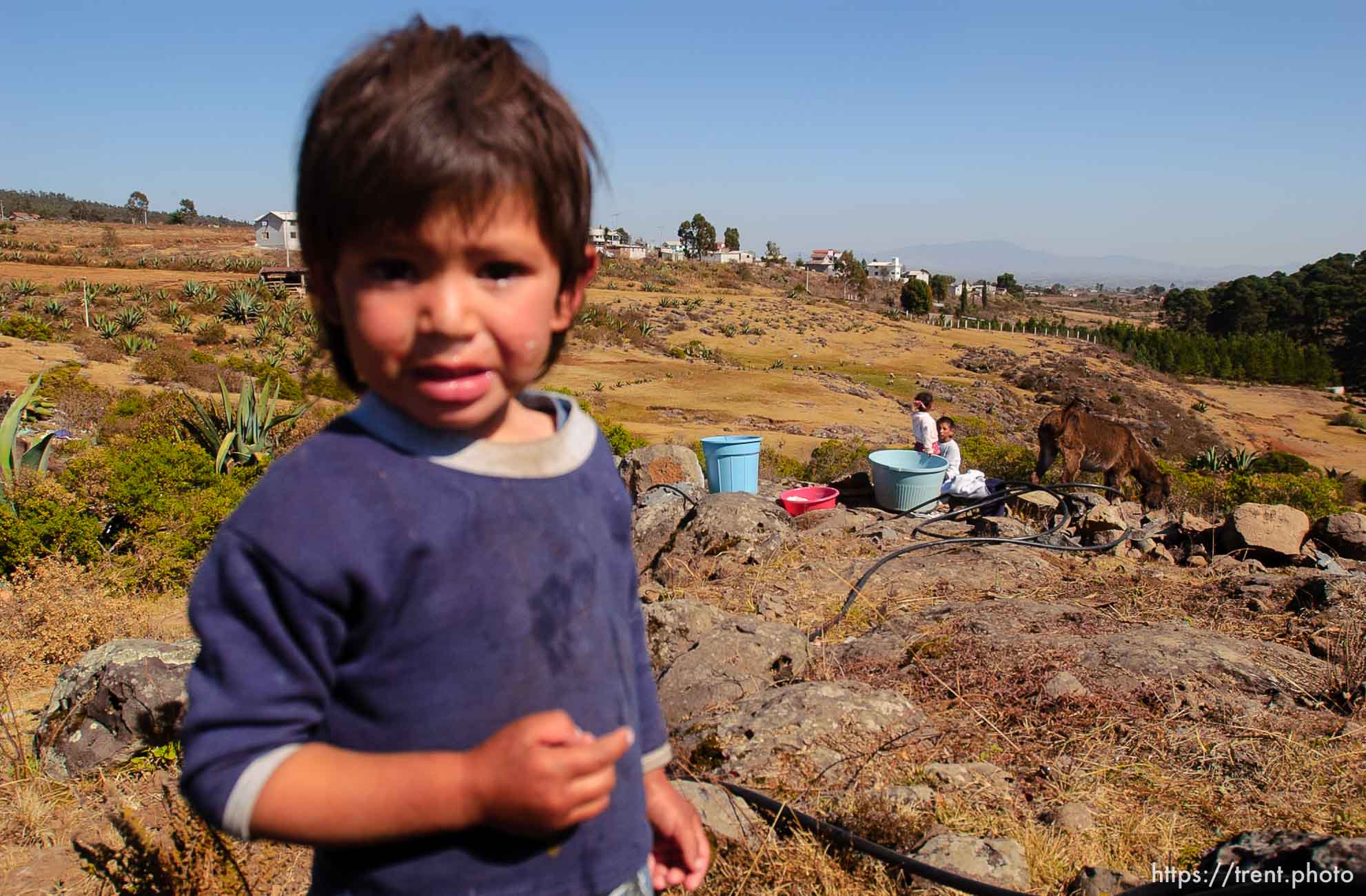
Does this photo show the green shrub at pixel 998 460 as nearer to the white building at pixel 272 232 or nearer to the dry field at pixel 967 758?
the dry field at pixel 967 758

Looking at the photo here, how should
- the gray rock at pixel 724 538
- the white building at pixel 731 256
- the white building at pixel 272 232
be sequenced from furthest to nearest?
the white building at pixel 731 256
the white building at pixel 272 232
the gray rock at pixel 724 538

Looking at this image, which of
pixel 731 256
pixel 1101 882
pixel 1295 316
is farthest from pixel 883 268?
pixel 1101 882

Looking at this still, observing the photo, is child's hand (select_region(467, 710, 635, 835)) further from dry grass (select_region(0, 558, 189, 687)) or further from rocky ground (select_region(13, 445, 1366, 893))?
dry grass (select_region(0, 558, 189, 687))

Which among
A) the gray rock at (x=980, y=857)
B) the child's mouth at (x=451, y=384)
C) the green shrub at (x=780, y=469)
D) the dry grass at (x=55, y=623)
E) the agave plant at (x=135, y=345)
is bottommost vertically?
the green shrub at (x=780, y=469)

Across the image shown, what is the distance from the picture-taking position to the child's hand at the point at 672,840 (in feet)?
3.92

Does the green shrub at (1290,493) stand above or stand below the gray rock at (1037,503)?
below

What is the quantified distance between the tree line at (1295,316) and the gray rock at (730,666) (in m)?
52.9

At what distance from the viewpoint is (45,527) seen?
5559 mm

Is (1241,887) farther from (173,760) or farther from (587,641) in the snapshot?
(173,760)

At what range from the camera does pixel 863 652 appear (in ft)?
13.8

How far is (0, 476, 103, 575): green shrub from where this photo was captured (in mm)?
5477

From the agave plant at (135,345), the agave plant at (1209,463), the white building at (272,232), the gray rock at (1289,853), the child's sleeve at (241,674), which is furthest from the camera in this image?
the white building at (272,232)

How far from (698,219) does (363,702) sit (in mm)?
83926

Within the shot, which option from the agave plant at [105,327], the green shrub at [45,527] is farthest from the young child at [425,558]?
the agave plant at [105,327]
